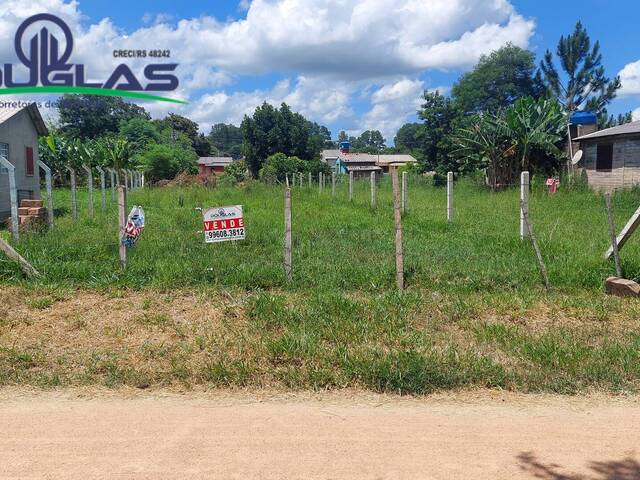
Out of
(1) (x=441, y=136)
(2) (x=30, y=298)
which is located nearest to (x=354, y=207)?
(2) (x=30, y=298)

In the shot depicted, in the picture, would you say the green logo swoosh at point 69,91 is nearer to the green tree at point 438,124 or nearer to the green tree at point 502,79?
the green tree at point 438,124

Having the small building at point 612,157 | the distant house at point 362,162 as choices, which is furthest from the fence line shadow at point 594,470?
the distant house at point 362,162

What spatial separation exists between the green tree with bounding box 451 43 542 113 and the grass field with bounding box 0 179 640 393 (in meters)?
50.3

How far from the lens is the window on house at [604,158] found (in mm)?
20328

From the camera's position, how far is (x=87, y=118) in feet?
189

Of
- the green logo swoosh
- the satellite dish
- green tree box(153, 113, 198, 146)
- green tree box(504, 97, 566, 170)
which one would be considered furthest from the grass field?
green tree box(153, 113, 198, 146)

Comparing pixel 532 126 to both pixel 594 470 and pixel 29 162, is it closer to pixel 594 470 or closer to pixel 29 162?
pixel 29 162

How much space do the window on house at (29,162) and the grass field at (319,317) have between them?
28.7 feet

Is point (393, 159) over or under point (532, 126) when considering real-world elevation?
over

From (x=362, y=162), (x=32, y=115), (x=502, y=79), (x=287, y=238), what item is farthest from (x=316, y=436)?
(x=362, y=162)

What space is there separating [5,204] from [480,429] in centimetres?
1427

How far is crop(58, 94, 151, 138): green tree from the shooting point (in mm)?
55844

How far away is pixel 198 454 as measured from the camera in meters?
3.02

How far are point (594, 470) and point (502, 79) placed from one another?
57.5 m
